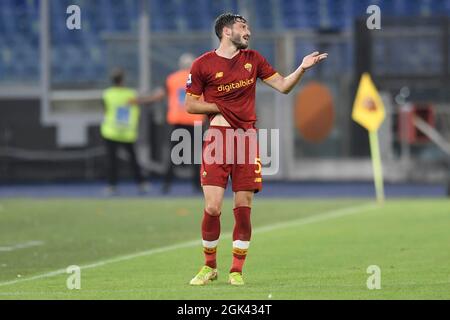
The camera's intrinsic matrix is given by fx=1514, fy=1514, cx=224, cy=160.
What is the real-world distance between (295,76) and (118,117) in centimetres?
1630

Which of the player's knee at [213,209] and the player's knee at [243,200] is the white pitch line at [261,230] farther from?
the player's knee at [243,200]

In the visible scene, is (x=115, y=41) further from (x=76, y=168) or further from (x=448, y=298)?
(x=448, y=298)

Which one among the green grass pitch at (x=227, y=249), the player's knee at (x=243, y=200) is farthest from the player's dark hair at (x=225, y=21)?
the green grass pitch at (x=227, y=249)

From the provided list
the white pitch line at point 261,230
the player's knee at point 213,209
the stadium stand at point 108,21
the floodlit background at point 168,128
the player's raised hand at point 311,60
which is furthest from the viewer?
the stadium stand at point 108,21

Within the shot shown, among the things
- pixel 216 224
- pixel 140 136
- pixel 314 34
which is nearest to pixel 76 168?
pixel 140 136

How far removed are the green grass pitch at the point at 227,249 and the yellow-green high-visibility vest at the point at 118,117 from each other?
12.3ft

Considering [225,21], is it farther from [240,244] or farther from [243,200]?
[240,244]

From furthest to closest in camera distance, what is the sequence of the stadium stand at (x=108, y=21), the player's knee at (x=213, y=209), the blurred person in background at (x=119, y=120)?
the stadium stand at (x=108, y=21) < the blurred person in background at (x=119, y=120) < the player's knee at (x=213, y=209)

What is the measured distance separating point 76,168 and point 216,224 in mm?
19761

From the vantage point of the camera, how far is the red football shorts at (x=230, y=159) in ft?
35.8

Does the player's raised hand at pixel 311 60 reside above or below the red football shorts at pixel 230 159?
above

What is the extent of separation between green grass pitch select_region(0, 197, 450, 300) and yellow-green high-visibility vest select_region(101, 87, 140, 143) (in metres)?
3.74

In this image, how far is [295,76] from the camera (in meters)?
10.9

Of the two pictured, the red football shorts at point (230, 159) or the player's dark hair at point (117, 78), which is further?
the player's dark hair at point (117, 78)
